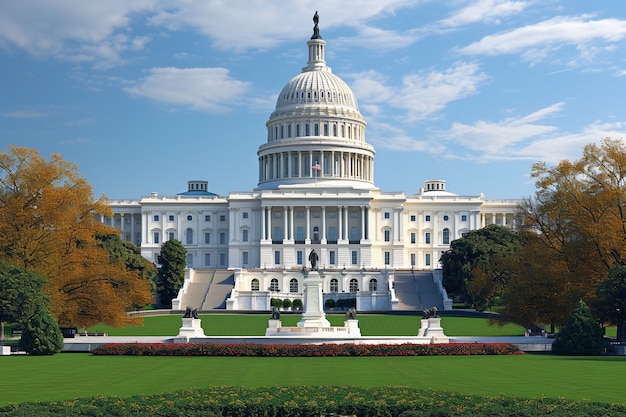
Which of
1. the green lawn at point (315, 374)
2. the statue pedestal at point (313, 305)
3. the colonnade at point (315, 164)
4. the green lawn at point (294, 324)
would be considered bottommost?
the green lawn at point (315, 374)

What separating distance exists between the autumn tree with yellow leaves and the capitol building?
60.0m

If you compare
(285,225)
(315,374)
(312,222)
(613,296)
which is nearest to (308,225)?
(312,222)

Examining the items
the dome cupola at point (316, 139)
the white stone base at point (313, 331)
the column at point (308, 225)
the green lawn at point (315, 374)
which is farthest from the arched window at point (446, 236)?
the green lawn at point (315, 374)

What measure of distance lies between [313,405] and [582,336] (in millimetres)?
22291

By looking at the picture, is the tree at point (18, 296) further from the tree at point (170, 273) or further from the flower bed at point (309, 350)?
the tree at point (170, 273)

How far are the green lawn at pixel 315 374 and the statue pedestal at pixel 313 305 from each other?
45.2 feet

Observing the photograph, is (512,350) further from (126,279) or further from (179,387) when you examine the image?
(126,279)

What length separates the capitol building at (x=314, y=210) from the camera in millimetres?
123812

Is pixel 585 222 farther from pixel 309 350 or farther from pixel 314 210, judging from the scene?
pixel 314 210

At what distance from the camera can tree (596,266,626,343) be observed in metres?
43.1

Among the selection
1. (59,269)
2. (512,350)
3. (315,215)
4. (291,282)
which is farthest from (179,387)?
(315,215)

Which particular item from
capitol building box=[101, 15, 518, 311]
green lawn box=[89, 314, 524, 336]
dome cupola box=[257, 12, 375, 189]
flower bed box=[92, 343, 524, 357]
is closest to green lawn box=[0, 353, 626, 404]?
flower bed box=[92, 343, 524, 357]

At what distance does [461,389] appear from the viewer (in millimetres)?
24656

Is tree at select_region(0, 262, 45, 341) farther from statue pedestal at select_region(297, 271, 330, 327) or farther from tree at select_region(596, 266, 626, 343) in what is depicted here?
tree at select_region(596, 266, 626, 343)
